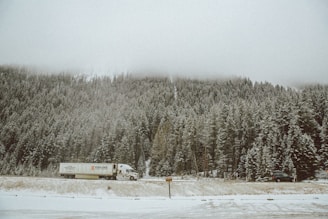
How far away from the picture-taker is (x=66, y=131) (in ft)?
198

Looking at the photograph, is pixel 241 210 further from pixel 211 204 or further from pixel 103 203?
pixel 103 203

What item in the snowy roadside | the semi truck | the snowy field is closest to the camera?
the snowy field

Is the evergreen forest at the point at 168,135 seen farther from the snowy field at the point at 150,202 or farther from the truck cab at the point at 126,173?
the truck cab at the point at 126,173

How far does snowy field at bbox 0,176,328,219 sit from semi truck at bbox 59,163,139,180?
1021 cm

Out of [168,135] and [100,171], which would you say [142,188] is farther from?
[168,135]

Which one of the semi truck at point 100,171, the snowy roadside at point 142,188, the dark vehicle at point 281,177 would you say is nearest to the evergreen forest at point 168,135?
Result: the dark vehicle at point 281,177

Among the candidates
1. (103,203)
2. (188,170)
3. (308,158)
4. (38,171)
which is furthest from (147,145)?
(103,203)

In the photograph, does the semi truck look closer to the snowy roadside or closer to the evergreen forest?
the snowy roadside

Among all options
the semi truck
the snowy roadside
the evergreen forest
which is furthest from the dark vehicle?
the semi truck

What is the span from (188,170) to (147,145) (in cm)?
1437

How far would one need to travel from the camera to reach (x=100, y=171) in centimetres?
3888

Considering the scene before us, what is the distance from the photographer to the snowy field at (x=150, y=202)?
15.8m

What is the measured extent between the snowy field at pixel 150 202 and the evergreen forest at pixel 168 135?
390 inches

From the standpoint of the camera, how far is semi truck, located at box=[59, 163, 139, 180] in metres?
37.7
